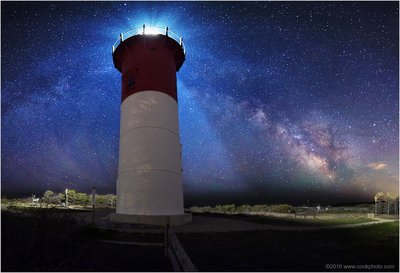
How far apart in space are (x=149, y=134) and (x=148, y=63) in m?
4.47

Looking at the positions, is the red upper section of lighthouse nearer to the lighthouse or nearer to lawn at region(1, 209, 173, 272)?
the lighthouse

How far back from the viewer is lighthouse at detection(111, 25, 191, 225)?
16.3 metres

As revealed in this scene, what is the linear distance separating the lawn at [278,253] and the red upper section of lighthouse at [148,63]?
9311 mm

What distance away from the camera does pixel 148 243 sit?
10641mm

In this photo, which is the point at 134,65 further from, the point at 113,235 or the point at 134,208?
the point at 113,235

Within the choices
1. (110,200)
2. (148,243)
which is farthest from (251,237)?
(110,200)

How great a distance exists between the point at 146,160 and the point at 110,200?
25279mm

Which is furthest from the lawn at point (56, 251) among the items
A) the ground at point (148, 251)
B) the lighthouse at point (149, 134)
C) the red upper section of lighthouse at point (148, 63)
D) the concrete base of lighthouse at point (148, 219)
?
the red upper section of lighthouse at point (148, 63)

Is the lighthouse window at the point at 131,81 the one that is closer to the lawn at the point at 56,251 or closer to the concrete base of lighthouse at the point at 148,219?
the concrete base of lighthouse at the point at 148,219

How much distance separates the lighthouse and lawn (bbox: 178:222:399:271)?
4.15 m

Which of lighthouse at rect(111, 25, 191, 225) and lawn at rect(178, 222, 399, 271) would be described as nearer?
lawn at rect(178, 222, 399, 271)

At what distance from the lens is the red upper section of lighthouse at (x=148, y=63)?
1794 cm

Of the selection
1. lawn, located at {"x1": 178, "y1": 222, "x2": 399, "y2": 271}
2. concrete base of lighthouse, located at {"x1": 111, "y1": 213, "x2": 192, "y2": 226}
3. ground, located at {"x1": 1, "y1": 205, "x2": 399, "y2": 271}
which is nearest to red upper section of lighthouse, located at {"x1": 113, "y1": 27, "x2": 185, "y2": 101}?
concrete base of lighthouse, located at {"x1": 111, "y1": 213, "x2": 192, "y2": 226}

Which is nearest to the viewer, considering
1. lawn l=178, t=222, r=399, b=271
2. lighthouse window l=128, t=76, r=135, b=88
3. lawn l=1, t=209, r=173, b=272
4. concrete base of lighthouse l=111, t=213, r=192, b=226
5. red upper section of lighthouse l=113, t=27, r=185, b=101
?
lawn l=1, t=209, r=173, b=272
